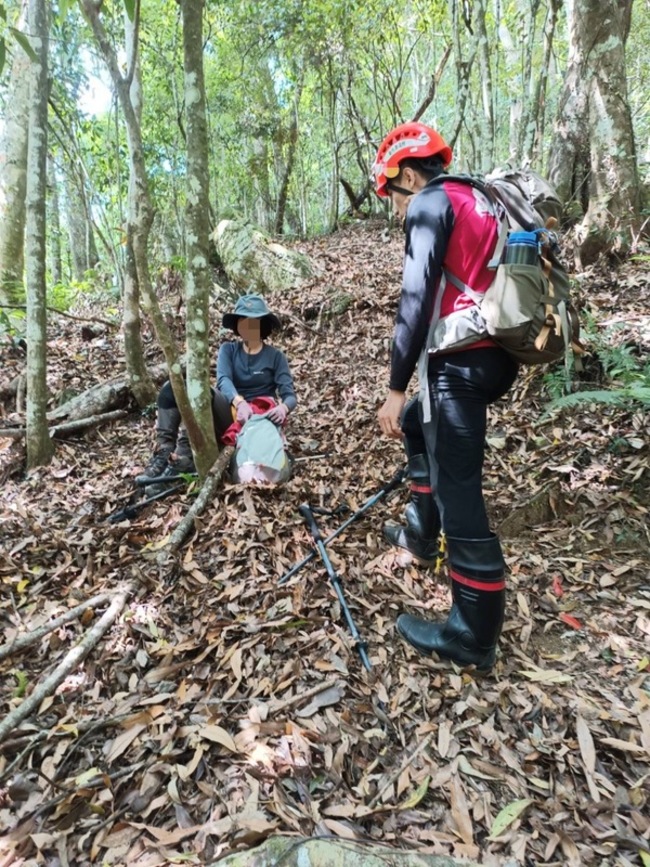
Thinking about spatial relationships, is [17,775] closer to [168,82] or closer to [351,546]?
[351,546]

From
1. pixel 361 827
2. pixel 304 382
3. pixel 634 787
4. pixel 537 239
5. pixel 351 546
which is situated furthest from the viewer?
pixel 304 382

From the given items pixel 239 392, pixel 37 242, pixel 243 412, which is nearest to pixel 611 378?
pixel 243 412

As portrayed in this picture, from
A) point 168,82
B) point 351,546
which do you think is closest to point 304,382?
point 351,546

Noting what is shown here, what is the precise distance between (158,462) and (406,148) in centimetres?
309

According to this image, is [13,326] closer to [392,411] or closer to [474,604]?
[392,411]

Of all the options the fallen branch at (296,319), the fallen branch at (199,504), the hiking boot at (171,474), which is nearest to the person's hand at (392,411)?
the fallen branch at (199,504)

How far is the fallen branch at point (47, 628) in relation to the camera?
2.52 meters

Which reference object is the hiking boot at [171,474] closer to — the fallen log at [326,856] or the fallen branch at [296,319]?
the fallen log at [326,856]

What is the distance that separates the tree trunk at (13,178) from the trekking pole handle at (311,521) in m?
5.65

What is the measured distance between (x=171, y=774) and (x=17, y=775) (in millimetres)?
623

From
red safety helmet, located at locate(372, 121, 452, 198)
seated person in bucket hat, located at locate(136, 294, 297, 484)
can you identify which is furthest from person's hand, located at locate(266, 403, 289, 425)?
red safety helmet, located at locate(372, 121, 452, 198)

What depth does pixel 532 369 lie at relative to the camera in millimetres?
4520

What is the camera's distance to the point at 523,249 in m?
2.05

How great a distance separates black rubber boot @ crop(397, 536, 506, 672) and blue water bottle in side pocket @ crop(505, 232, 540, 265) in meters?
1.21
